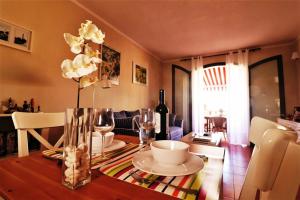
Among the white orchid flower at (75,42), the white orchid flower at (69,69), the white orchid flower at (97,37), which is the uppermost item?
the white orchid flower at (97,37)

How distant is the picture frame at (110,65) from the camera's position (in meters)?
2.98

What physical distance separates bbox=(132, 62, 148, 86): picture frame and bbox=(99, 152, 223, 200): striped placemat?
11.3 ft

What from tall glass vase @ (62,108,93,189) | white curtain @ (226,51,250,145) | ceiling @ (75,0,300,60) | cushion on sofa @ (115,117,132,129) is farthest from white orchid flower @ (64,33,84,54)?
white curtain @ (226,51,250,145)

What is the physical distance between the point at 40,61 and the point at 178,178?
2.27m

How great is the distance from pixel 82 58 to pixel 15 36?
1891mm

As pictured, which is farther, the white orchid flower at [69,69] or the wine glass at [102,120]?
the wine glass at [102,120]

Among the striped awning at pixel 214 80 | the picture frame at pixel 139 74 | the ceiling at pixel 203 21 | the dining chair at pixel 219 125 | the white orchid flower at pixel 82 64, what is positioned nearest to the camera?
the white orchid flower at pixel 82 64

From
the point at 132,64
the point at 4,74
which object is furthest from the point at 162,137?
the point at 132,64

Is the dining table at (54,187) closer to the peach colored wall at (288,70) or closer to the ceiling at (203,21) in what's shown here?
the ceiling at (203,21)

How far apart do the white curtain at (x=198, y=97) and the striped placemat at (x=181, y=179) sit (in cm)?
424

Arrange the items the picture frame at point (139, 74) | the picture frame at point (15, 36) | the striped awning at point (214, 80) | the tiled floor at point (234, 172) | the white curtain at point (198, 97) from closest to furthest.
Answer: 1. the picture frame at point (15, 36)
2. the tiled floor at point (234, 172)
3. the picture frame at point (139, 74)
4. the white curtain at point (198, 97)
5. the striped awning at point (214, 80)

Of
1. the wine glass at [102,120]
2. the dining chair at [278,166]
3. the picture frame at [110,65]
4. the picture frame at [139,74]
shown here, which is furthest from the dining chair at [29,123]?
the picture frame at [139,74]

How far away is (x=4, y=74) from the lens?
65.2 inches

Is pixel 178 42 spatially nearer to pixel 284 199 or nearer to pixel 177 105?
pixel 177 105
